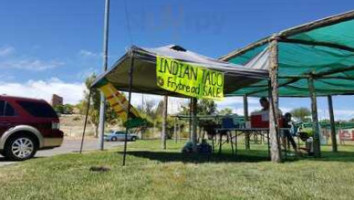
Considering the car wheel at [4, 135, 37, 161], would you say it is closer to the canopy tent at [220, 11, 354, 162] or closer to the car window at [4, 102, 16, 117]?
the car window at [4, 102, 16, 117]

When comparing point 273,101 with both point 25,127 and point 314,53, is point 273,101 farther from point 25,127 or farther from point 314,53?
point 25,127

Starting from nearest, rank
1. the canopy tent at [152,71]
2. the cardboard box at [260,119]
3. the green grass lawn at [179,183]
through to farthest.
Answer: the green grass lawn at [179,183]
the canopy tent at [152,71]
the cardboard box at [260,119]

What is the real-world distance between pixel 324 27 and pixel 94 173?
5.87m

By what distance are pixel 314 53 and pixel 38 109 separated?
773cm

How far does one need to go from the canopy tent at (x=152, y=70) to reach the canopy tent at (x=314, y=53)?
0.59 m

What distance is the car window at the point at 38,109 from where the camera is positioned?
10.4 m

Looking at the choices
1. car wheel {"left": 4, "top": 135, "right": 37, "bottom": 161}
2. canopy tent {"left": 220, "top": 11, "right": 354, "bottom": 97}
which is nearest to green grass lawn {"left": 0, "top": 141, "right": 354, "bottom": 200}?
canopy tent {"left": 220, "top": 11, "right": 354, "bottom": 97}

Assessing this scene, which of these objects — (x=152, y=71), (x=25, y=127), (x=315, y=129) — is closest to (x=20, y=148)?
(x=25, y=127)

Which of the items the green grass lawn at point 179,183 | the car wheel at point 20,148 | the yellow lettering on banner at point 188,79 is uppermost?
the yellow lettering on banner at point 188,79

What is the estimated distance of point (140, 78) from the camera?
35.7ft

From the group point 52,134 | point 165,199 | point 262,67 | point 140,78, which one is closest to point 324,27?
point 262,67

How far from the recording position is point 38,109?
1062cm

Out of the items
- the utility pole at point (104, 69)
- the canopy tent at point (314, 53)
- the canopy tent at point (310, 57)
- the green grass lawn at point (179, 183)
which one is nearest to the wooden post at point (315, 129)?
the canopy tent at point (310, 57)

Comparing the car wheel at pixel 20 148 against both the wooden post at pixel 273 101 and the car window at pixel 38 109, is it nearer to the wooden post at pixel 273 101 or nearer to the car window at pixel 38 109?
the car window at pixel 38 109
